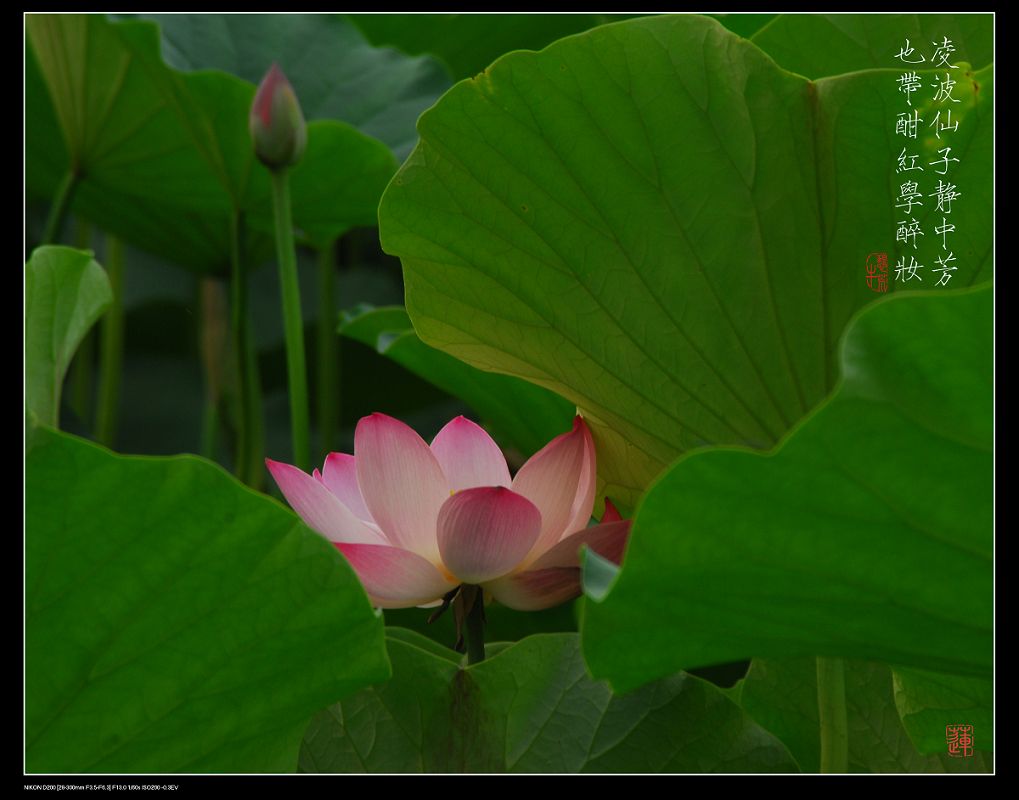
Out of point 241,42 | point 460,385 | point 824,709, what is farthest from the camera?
point 241,42

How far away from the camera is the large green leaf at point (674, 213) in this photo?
0.49m

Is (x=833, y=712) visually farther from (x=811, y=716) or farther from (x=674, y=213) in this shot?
(x=674, y=213)

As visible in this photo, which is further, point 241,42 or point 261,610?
point 241,42

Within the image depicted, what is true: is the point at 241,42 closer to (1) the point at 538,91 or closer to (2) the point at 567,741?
(1) the point at 538,91

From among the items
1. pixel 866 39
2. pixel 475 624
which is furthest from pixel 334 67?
pixel 475 624

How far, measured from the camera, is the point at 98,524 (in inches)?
15.0

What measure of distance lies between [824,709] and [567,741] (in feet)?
0.37

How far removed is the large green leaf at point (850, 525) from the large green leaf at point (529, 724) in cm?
9

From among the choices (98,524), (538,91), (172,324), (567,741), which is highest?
(538,91)

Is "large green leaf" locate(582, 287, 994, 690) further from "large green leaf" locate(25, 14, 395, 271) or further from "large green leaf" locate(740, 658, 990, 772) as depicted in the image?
"large green leaf" locate(25, 14, 395, 271)

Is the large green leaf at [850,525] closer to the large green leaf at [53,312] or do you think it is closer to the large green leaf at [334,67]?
the large green leaf at [53,312]

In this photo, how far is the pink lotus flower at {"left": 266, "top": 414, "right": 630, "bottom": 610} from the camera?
46 centimetres

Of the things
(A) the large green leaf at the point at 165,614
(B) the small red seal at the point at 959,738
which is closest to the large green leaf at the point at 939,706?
(B) the small red seal at the point at 959,738

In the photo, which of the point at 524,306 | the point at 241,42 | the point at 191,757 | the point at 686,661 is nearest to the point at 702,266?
the point at 524,306
